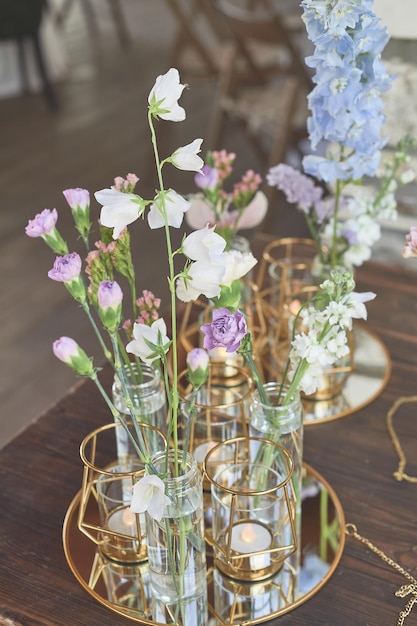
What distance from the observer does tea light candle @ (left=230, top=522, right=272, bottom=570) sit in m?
0.88

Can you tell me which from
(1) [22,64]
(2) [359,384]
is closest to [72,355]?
(2) [359,384]

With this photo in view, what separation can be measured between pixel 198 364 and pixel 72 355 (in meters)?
0.11

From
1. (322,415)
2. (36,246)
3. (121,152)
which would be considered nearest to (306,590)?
(322,415)

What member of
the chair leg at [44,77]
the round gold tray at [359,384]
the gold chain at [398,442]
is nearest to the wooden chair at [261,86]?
the chair leg at [44,77]

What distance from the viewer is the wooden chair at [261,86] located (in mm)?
→ 2924

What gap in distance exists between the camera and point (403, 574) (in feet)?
2.82

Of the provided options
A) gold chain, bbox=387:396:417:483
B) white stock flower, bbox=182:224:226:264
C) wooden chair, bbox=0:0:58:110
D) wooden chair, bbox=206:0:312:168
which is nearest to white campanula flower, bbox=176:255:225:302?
white stock flower, bbox=182:224:226:264

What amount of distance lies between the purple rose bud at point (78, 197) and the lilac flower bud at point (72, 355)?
141 millimetres

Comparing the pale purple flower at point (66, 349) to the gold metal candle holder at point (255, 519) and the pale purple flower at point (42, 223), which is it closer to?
the pale purple flower at point (42, 223)

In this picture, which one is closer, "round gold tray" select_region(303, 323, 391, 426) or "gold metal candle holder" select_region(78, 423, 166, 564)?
"gold metal candle holder" select_region(78, 423, 166, 564)

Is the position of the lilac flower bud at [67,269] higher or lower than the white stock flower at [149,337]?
higher

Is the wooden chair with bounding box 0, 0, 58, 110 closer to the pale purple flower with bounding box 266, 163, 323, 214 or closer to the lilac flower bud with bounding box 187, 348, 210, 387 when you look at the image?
the pale purple flower with bounding box 266, 163, 323, 214

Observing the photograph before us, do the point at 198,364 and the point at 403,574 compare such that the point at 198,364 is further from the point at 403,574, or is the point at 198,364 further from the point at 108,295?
the point at 403,574

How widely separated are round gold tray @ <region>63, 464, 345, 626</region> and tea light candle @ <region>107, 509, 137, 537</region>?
3 cm
